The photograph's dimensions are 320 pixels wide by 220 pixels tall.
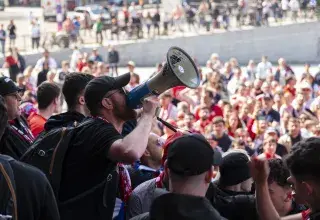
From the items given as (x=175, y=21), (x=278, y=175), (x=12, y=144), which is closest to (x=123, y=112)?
(x=278, y=175)

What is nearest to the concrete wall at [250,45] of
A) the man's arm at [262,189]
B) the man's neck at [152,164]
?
the man's neck at [152,164]

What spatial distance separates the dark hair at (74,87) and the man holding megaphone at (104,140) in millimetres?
686

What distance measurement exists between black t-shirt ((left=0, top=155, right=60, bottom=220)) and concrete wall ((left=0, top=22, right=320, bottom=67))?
31413 mm

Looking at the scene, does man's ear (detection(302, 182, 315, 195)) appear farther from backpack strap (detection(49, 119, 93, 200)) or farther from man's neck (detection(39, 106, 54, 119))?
man's neck (detection(39, 106, 54, 119))

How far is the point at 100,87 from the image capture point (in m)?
4.60

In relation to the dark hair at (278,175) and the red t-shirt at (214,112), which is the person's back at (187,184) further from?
the red t-shirt at (214,112)

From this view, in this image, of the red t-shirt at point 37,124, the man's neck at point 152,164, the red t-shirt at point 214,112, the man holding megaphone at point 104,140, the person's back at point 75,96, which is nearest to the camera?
the man holding megaphone at point 104,140

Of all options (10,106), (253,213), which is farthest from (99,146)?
(10,106)

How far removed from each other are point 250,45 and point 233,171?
3175cm

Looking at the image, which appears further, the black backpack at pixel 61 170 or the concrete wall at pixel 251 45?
the concrete wall at pixel 251 45

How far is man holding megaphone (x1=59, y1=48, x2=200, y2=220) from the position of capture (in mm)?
4340

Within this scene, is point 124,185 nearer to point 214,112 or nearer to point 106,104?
point 106,104

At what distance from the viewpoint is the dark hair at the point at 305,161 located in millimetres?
3611

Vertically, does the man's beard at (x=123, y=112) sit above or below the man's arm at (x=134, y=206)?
above
